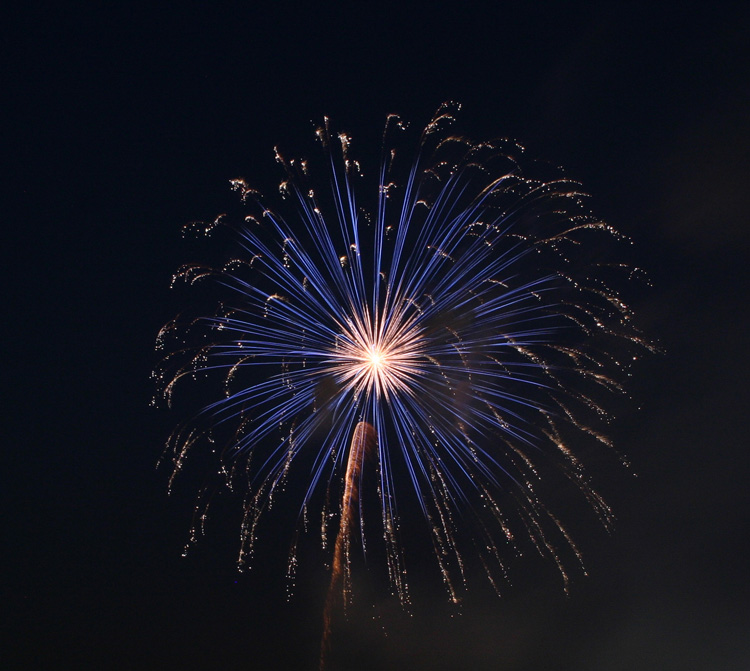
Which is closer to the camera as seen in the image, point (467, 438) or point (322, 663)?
point (467, 438)

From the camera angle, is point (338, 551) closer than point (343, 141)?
No

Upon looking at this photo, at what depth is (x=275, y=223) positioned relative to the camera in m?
19.1

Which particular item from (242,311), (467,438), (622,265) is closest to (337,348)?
(242,311)

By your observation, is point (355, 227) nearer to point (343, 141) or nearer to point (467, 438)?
point (343, 141)

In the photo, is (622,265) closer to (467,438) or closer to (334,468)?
(467,438)

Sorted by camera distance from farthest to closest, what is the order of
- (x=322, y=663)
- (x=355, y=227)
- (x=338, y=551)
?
(x=322, y=663) < (x=338, y=551) < (x=355, y=227)

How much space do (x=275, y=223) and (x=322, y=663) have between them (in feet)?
46.5

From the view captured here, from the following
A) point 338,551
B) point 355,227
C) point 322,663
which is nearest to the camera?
point 355,227

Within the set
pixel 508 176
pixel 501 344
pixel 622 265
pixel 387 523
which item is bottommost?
pixel 387 523

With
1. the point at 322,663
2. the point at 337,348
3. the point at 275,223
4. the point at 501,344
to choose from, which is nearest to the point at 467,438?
the point at 501,344

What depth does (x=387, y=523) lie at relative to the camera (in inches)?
746

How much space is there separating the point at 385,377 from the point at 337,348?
1.40 m

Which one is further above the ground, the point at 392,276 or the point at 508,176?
the point at 508,176

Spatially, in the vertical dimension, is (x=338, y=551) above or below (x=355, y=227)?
below
